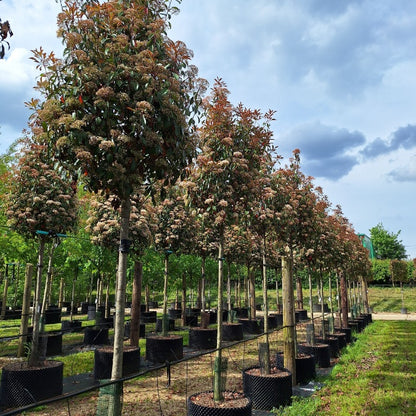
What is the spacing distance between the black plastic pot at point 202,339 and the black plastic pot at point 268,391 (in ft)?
18.2

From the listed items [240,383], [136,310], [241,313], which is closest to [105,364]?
[240,383]

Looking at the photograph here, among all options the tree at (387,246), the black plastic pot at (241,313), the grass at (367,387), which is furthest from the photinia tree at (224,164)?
the tree at (387,246)

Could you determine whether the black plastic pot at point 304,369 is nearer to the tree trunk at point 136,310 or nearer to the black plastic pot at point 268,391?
the black plastic pot at point 268,391

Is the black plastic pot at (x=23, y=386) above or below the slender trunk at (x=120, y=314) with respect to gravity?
below

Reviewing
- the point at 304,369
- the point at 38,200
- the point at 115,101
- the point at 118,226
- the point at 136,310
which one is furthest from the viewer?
the point at 136,310

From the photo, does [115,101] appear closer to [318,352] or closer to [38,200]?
[38,200]

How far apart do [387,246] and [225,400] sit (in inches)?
2757

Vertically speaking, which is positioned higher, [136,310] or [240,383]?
[136,310]

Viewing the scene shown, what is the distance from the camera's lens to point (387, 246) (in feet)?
221

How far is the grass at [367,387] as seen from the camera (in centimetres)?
645

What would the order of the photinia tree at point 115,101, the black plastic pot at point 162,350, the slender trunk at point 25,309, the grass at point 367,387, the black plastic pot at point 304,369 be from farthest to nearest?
the black plastic pot at point 162,350, the slender trunk at point 25,309, the black plastic pot at point 304,369, the grass at point 367,387, the photinia tree at point 115,101

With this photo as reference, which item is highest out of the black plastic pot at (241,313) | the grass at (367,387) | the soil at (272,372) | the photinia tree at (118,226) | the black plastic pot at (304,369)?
the photinia tree at (118,226)

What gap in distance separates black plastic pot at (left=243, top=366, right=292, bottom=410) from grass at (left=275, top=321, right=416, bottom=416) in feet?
0.72

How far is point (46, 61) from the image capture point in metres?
4.52
